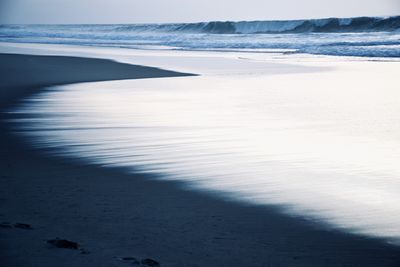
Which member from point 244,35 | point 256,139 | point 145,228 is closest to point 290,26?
point 244,35

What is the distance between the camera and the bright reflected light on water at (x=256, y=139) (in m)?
4.60

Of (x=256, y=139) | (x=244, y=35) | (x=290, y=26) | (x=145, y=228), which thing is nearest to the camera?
(x=145, y=228)

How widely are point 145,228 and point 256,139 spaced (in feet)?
11.4

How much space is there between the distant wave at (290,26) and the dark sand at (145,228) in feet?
162

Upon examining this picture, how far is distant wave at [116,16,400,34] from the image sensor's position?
181ft

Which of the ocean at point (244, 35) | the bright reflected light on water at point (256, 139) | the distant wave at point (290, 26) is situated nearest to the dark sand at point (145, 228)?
the bright reflected light on water at point (256, 139)

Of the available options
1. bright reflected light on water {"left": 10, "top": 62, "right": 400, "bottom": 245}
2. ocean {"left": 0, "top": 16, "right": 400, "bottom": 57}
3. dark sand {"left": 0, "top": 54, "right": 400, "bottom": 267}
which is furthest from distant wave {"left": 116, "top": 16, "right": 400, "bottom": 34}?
dark sand {"left": 0, "top": 54, "right": 400, "bottom": 267}

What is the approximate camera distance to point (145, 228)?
3725mm

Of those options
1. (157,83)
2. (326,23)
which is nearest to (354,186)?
(157,83)

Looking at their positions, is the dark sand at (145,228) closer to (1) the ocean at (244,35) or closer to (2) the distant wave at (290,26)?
(1) the ocean at (244,35)

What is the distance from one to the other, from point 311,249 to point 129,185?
1.83 m

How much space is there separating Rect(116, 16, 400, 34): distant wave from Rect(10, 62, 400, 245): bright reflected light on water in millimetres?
42715

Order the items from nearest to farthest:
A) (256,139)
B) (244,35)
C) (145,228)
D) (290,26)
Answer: (145,228) < (256,139) < (244,35) < (290,26)

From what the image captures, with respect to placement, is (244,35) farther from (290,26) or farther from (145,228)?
(145,228)
